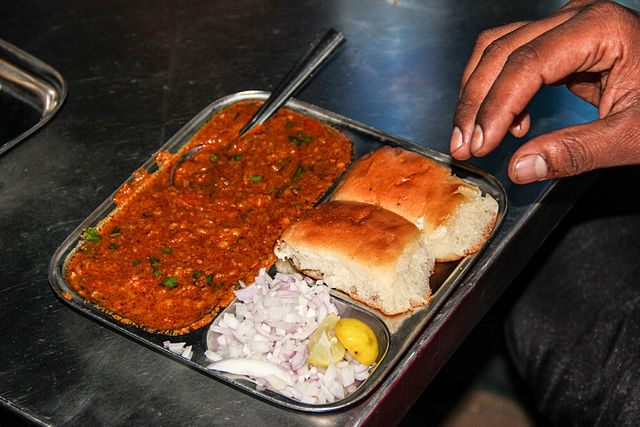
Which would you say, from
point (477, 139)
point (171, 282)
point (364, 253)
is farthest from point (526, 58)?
point (171, 282)

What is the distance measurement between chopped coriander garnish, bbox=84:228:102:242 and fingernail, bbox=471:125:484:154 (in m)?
1.57

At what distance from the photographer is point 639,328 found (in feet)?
9.77

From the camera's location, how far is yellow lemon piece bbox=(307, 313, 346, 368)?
2182 millimetres

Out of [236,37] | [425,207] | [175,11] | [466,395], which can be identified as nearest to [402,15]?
[236,37]

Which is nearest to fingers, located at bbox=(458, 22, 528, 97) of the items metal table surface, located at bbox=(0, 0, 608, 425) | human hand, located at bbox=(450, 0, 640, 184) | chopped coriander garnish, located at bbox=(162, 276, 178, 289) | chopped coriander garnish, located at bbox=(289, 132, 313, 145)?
human hand, located at bbox=(450, 0, 640, 184)

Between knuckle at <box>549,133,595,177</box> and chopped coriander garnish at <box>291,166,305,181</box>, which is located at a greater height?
knuckle at <box>549,133,595,177</box>

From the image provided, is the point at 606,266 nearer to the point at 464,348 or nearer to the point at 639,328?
the point at 639,328

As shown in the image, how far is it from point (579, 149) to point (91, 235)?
6.32 ft

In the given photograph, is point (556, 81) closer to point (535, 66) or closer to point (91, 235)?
point (535, 66)

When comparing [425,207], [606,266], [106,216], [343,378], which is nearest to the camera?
[343,378]

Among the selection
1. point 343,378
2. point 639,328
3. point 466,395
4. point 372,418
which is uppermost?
point 343,378

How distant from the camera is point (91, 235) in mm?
2703

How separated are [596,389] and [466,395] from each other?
1349 mm

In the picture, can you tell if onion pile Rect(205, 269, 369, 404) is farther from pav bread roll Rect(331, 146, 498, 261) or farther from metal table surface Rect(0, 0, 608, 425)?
pav bread roll Rect(331, 146, 498, 261)
